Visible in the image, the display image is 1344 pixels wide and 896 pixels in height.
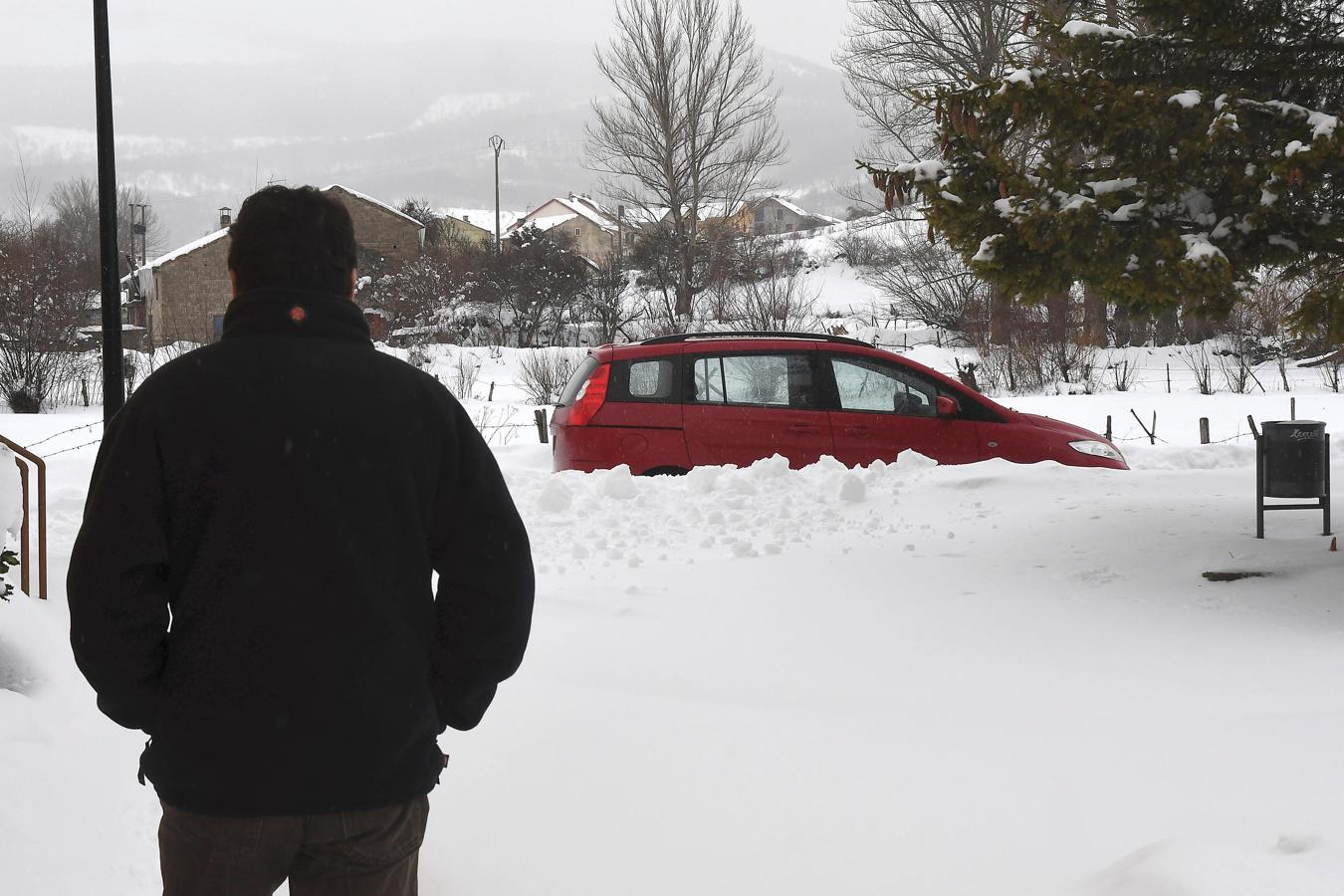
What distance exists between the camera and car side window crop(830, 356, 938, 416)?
988cm

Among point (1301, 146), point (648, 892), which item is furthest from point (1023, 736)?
point (1301, 146)

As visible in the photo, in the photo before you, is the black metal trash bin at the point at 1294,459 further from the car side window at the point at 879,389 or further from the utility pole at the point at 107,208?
the utility pole at the point at 107,208

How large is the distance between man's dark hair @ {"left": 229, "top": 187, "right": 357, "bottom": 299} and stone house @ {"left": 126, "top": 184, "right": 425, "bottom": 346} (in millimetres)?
51616

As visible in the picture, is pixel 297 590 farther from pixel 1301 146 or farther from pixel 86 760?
pixel 1301 146

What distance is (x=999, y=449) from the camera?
9.99 metres

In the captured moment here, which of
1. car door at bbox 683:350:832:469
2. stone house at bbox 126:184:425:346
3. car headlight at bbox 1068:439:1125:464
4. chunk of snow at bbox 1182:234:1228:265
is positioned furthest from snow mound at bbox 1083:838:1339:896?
stone house at bbox 126:184:425:346

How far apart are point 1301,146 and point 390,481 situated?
5.62 metres

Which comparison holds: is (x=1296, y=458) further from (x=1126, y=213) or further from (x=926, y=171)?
(x=926, y=171)

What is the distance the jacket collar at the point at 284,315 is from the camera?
1.96 m

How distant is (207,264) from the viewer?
55500mm

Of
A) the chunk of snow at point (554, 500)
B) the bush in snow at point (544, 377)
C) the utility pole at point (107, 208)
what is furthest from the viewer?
the bush in snow at point (544, 377)

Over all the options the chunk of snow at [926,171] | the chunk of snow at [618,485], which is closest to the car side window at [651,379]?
the chunk of snow at [618,485]

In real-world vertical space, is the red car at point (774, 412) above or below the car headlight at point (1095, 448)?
above

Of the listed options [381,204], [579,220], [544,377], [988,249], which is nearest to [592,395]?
[988,249]
